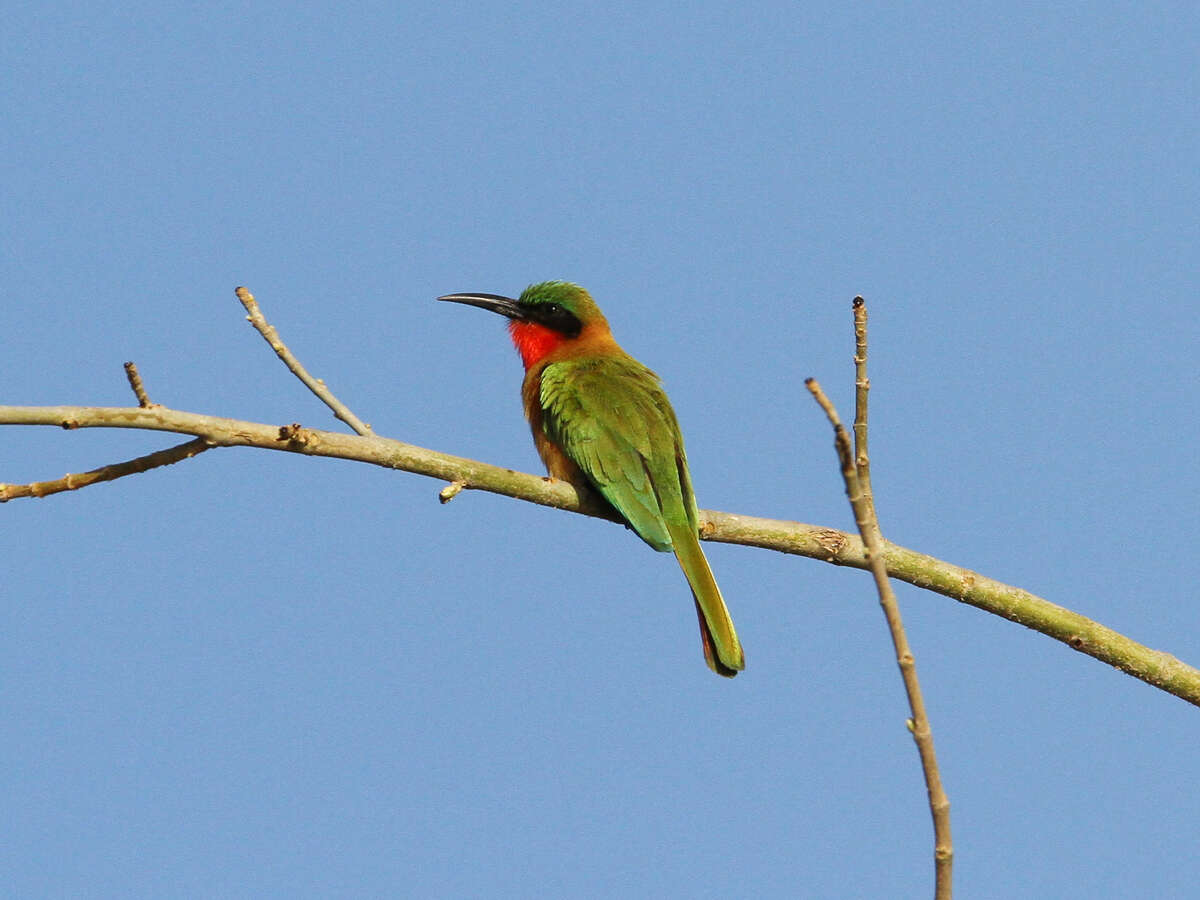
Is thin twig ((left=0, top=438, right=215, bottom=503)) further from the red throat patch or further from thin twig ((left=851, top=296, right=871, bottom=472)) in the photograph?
the red throat patch

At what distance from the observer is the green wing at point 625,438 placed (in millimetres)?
4734

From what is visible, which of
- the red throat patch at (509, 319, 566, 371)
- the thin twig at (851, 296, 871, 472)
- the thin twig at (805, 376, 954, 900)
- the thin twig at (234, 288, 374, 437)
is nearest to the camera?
the thin twig at (805, 376, 954, 900)

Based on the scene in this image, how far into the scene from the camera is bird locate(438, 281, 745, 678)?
4543 millimetres

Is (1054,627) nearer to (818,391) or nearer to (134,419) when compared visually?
(818,391)

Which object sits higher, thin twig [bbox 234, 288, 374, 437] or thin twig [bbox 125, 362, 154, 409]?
thin twig [bbox 234, 288, 374, 437]

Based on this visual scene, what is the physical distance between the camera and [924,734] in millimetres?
2271

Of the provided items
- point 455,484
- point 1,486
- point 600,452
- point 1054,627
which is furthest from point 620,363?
point 1,486

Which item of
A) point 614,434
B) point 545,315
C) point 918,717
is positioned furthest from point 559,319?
point 918,717

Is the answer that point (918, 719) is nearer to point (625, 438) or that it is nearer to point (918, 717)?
point (918, 717)

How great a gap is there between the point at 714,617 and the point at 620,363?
1.57 metres

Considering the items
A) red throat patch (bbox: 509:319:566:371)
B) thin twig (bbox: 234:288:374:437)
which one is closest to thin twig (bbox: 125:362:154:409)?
thin twig (bbox: 234:288:374:437)

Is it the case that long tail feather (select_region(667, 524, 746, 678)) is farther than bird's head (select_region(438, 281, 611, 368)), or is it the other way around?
bird's head (select_region(438, 281, 611, 368))

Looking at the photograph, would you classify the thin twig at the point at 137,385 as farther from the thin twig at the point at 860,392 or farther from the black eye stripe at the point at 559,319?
the black eye stripe at the point at 559,319

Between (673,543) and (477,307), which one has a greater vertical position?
(477,307)
